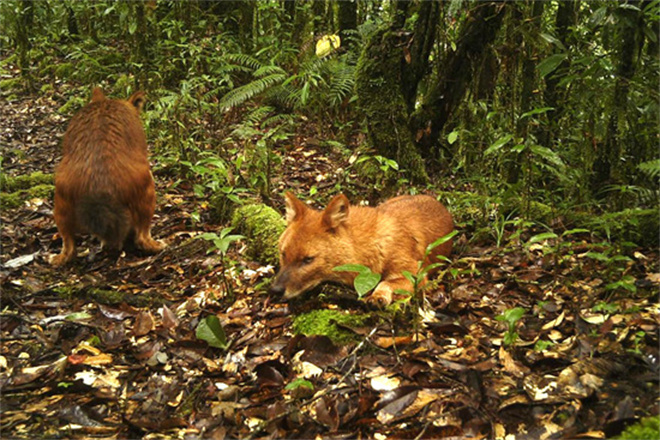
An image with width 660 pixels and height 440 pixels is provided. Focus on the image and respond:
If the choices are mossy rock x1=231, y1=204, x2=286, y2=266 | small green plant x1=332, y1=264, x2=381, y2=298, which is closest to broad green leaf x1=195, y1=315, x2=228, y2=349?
small green plant x1=332, y1=264, x2=381, y2=298

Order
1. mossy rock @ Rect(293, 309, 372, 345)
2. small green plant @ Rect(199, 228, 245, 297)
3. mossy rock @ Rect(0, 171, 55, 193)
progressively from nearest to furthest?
mossy rock @ Rect(293, 309, 372, 345)
small green plant @ Rect(199, 228, 245, 297)
mossy rock @ Rect(0, 171, 55, 193)

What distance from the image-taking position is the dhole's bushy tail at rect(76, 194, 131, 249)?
595cm

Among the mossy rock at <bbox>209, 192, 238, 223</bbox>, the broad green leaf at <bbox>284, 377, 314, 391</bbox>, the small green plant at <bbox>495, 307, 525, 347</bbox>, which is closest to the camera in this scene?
the broad green leaf at <bbox>284, 377, 314, 391</bbox>

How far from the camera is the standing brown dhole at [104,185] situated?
5.96 meters

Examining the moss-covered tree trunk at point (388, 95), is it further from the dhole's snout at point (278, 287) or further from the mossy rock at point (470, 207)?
the dhole's snout at point (278, 287)

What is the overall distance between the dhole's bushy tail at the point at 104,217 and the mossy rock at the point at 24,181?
116 inches

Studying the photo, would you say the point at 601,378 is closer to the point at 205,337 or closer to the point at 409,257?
the point at 409,257

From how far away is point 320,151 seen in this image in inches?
379

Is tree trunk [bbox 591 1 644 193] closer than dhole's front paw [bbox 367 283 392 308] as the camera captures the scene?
No

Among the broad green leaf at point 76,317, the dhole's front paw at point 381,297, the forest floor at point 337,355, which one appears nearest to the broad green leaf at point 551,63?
the forest floor at point 337,355

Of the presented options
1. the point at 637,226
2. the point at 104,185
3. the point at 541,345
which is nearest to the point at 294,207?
the point at 104,185

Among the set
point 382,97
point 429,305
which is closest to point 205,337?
point 429,305

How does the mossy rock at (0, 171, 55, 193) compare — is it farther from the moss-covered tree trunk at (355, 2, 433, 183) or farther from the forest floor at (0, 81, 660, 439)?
the moss-covered tree trunk at (355, 2, 433, 183)

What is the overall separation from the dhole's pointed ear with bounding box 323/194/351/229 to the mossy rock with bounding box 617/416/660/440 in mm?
2733
